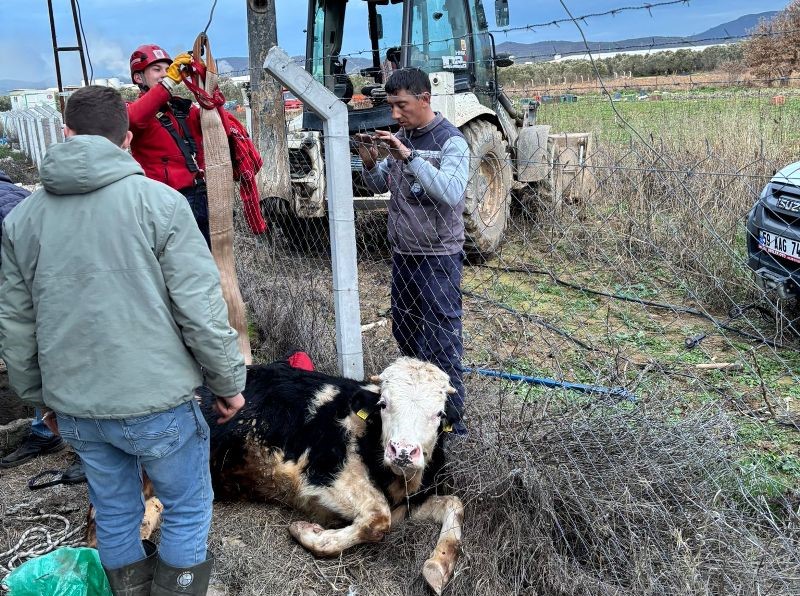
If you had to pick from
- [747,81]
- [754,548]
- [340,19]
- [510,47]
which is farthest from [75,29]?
[754,548]

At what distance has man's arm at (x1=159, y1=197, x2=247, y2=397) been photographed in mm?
2109

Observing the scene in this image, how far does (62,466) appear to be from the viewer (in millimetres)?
3775

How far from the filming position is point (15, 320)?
2.20 meters

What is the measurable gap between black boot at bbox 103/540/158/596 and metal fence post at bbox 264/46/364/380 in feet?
5.05

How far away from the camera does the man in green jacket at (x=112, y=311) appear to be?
81.4 inches

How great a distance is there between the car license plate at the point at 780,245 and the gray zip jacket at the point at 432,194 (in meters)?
2.39

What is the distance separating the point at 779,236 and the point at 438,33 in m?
4.39

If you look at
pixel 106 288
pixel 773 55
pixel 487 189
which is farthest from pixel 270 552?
pixel 773 55

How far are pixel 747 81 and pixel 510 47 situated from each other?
3.15 meters

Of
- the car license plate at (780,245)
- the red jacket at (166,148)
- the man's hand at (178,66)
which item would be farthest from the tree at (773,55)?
the man's hand at (178,66)

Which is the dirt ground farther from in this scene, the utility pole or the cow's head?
the utility pole

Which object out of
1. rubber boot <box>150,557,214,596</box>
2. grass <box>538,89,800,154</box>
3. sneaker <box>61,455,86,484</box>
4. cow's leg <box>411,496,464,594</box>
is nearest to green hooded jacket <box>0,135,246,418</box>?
rubber boot <box>150,557,214,596</box>

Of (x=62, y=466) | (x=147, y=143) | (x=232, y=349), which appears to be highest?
(x=147, y=143)

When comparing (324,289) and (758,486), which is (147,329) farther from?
(324,289)
